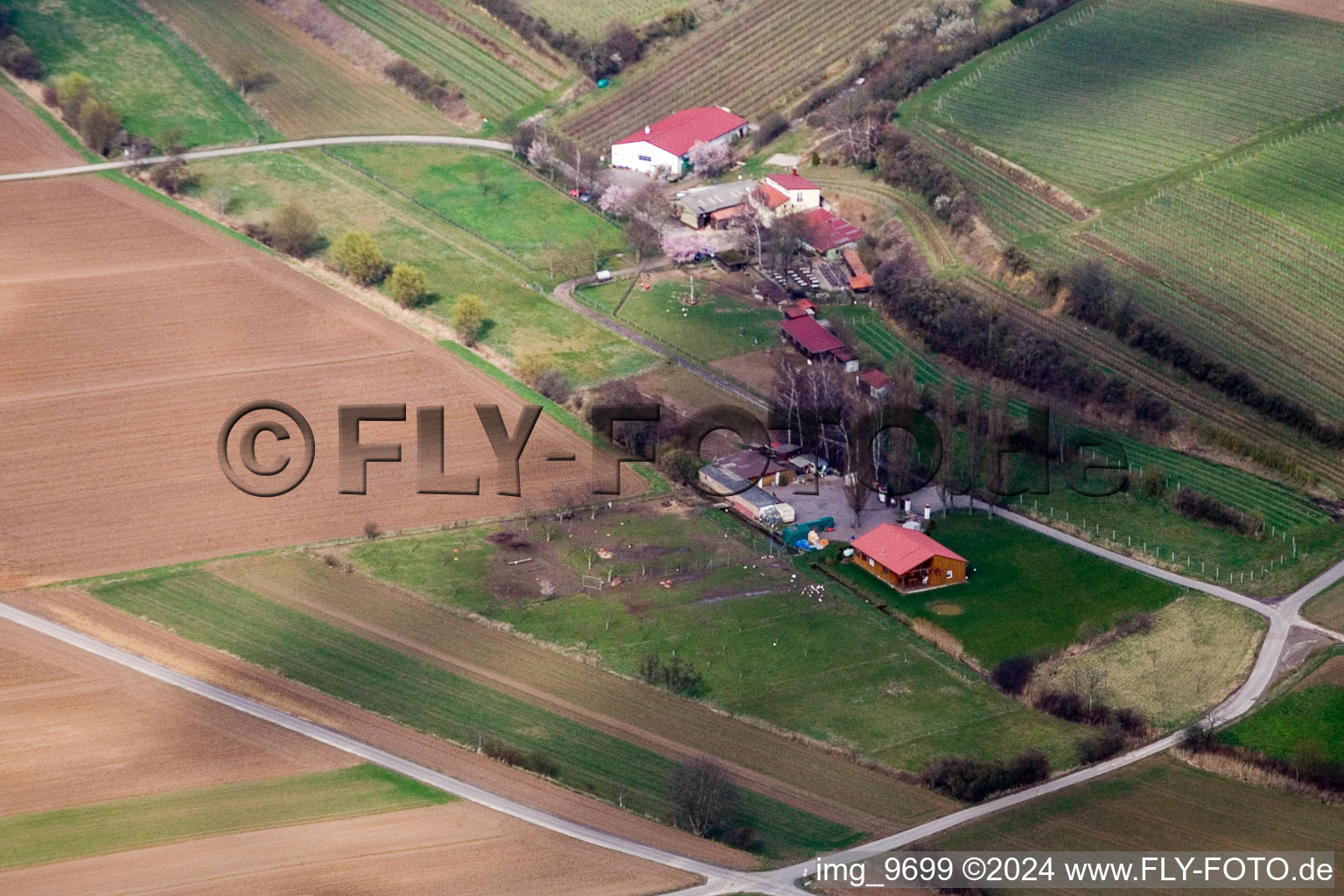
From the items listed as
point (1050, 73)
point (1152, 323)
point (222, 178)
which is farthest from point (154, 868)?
point (1050, 73)

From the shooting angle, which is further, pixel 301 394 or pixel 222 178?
pixel 222 178

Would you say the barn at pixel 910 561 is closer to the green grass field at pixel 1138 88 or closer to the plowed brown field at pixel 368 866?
the plowed brown field at pixel 368 866

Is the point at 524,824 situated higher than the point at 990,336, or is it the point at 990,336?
the point at 990,336

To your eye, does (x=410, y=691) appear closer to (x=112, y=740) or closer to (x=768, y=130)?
(x=112, y=740)

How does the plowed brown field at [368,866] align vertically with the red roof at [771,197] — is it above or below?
below

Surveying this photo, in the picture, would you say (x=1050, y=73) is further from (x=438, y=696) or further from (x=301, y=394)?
(x=438, y=696)

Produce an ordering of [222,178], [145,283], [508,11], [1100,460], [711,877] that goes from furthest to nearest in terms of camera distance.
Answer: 1. [508,11]
2. [222,178]
3. [145,283]
4. [1100,460]
5. [711,877]

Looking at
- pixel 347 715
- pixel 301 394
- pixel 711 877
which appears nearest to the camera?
pixel 711 877

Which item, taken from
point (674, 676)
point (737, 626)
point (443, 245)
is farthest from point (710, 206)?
point (674, 676)

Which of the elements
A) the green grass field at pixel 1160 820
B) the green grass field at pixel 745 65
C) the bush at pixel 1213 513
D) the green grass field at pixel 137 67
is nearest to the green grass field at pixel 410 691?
the green grass field at pixel 1160 820
